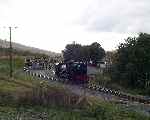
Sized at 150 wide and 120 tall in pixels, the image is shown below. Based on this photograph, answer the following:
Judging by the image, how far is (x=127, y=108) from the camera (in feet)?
152

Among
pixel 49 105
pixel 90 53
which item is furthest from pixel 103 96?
pixel 90 53

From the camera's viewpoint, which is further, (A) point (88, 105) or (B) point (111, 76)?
(B) point (111, 76)

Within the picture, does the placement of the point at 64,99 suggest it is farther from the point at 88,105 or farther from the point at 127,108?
the point at 127,108

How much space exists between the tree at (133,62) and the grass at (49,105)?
14.9 meters

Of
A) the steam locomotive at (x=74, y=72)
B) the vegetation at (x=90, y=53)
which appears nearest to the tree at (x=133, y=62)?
the steam locomotive at (x=74, y=72)

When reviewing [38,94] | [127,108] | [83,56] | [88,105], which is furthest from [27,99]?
[83,56]

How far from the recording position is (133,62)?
2516 inches

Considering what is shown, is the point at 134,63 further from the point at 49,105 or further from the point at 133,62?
the point at 49,105

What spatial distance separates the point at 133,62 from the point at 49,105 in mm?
20044

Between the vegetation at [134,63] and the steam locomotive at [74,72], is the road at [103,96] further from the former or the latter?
the vegetation at [134,63]

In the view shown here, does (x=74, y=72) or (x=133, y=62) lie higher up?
(x=133, y=62)

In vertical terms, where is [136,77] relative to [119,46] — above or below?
below

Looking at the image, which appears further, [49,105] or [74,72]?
[74,72]

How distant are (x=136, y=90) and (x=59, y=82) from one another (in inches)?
489
